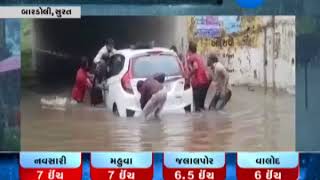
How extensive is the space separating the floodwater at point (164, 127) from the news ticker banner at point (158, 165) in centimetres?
3

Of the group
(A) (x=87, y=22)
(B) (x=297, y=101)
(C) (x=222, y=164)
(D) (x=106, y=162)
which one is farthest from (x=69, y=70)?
(B) (x=297, y=101)

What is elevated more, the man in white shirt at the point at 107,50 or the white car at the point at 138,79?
the man in white shirt at the point at 107,50

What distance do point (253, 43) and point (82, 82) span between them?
75 centimetres

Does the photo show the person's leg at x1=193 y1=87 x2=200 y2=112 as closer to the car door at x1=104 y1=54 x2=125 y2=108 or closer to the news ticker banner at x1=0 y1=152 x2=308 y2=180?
the news ticker banner at x1=0 y1=152 x2=308 y2=180

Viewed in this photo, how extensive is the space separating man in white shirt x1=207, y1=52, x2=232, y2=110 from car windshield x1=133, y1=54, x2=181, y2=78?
0.17 metres

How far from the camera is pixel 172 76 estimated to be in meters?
2.46

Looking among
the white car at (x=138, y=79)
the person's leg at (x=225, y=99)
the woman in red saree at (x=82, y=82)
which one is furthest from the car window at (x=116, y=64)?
the person's leg at (x=225, y=99)

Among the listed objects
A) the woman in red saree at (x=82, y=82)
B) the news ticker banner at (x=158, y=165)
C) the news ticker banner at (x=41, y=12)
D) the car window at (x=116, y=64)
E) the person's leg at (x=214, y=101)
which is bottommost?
the news ticker banner at (x=158, y=165)

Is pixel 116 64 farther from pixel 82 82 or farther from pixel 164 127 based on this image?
pixel 164 127

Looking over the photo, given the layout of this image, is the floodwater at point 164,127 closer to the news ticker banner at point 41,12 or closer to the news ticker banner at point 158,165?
the news ticker banner at point 158,165

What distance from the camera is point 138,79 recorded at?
2451 mm

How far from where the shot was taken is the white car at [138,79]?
2.45m

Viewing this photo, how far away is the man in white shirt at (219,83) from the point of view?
2.46m

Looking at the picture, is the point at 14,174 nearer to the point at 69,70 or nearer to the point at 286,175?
the point at 69,70
